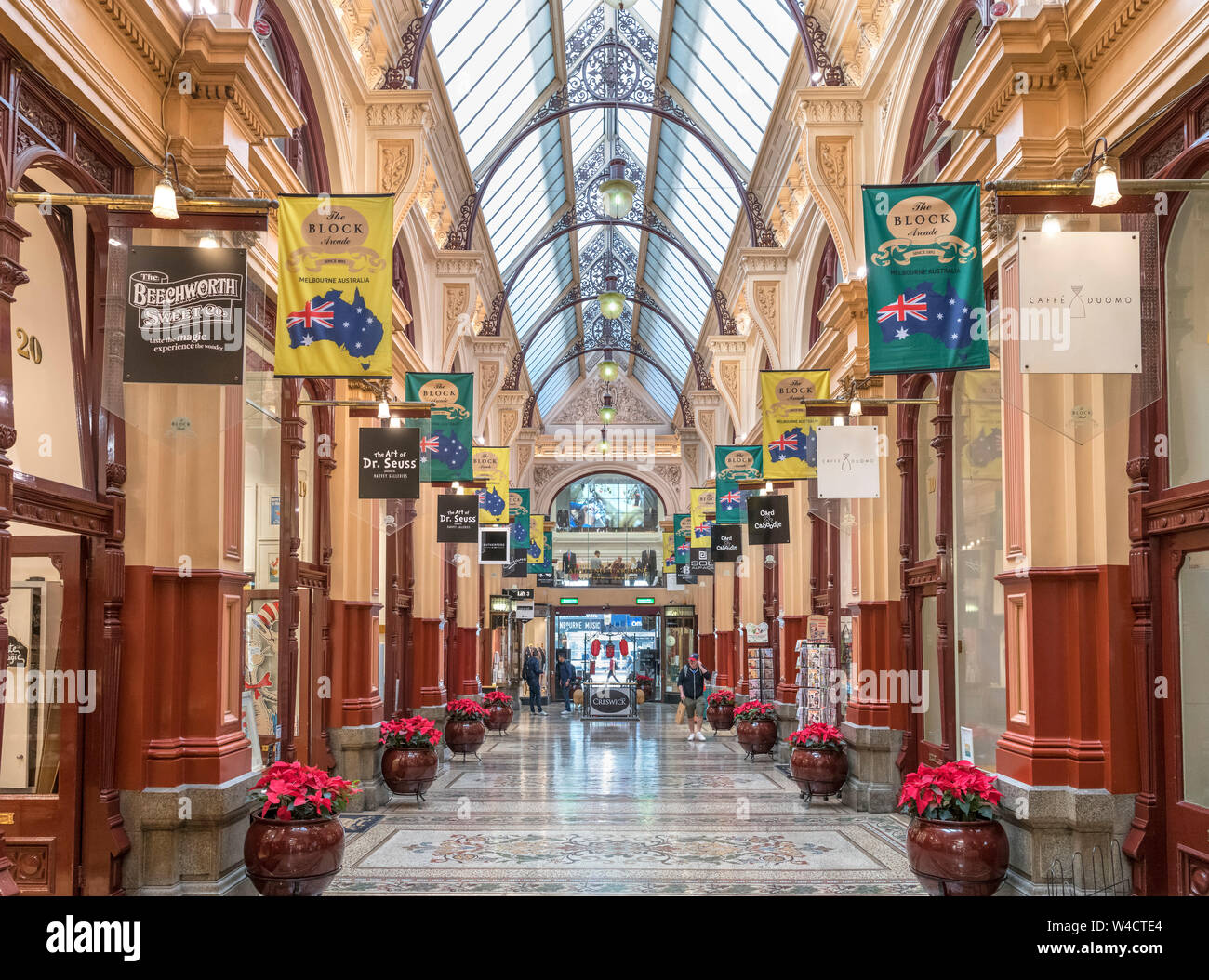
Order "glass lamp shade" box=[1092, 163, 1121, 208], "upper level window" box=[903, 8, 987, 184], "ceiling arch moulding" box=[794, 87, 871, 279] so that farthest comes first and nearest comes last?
"ceiling arch moulding" box=[794, 87, 871, 279] < "upper level window" box=[903, 8, 987, 184] < "glass lamp shade" box=[1092, 163, 1121, 208]

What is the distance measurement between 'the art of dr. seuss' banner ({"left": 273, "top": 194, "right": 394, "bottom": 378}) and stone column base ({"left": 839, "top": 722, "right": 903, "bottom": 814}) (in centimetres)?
745

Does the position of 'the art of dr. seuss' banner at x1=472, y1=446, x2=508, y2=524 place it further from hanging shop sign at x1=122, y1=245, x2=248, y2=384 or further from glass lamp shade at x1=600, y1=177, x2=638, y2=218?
hanging shop sign at x1=122, y1=245, x2=248, y2=384

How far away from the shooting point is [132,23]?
6906 mm

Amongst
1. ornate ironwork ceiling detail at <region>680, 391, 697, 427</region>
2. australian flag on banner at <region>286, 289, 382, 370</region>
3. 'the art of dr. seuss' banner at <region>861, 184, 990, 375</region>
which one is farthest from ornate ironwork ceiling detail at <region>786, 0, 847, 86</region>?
ornate ironwork ceiling detail at <region>680, 391, 697, 427</region>

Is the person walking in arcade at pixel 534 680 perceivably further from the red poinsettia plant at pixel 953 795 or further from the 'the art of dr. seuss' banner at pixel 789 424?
the red poinsettia plant at pixel 953 795

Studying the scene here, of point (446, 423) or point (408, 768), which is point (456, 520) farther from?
point (408, 768)

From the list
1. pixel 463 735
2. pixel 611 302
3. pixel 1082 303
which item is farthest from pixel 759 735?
pixel 1082 303

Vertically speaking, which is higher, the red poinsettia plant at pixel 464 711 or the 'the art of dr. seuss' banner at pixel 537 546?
the 'the art of dr. seuss' banner at pixel 537 546

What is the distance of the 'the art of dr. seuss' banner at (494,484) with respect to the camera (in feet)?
66.6

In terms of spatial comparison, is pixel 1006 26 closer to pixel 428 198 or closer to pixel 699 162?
pixel 428 198

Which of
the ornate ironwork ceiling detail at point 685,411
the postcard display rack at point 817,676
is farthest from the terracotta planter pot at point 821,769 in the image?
the ornate ironwork ceiling detail at point 685,411

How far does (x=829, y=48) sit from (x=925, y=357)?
836 cm

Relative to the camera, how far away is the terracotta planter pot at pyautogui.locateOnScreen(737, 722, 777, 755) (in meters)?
17.7

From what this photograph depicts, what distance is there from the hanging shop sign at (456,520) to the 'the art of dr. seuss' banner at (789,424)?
16.9ft
